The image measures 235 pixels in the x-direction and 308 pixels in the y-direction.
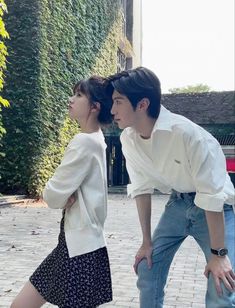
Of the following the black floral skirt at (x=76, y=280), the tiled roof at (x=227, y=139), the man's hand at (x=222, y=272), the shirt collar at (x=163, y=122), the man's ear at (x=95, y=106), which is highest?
the tiled roof at (x=227, y=139)

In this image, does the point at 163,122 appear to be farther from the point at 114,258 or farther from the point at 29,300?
the point at 114,258

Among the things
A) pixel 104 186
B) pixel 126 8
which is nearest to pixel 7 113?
pixel 104 186

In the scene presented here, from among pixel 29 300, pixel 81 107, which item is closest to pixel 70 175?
pixel 81 107

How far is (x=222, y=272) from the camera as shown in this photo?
6.25ft

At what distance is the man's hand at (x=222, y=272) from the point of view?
6.18 feet

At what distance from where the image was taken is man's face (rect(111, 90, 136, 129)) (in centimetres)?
209

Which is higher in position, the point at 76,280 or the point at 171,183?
the point at 171,183

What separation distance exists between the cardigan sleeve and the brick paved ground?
1485 mm

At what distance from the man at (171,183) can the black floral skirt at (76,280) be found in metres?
0.19

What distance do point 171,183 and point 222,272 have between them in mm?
476

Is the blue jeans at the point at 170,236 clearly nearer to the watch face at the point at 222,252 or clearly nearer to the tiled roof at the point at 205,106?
the watch face at the point at 222,252

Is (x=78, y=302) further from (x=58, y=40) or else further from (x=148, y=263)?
(x=58, y=40)

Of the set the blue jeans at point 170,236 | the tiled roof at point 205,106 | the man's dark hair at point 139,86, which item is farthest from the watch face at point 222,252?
the tiled roof at point 205,106

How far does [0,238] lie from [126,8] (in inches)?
799
